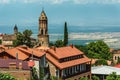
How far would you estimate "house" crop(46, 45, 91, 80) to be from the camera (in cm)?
5628

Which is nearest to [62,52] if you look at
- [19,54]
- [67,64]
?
[67,64]

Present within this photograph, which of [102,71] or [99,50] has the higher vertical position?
[99,50]


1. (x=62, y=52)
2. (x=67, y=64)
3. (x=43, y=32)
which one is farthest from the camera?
(x=43, y=32)

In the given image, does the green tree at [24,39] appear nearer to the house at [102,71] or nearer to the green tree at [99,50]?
the green tree at [99,50]

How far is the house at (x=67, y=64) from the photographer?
56.3 m

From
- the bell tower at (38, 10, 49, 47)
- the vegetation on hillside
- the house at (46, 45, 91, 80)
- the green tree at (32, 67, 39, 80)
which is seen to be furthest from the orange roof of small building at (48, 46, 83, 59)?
the bell tower at (38, 10, 49, 47)

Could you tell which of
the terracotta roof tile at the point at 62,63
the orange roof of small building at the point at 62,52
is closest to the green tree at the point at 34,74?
the terracotta roof tile at the point at 62,63

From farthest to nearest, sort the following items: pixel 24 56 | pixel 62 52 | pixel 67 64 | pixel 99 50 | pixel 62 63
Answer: pixel 99 50 → pixel 62 52 → pixel 67 64 → pixel 62 63 → pixel 24 56

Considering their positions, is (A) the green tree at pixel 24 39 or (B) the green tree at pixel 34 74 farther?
(A) the green tree at pixel 24 39

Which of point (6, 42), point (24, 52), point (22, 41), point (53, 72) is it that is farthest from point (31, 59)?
point (6, 42)

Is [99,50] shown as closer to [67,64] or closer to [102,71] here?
[102,71]

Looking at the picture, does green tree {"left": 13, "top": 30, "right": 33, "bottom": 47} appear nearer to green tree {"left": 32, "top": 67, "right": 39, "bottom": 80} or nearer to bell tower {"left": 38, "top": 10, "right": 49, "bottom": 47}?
bell tower {"left": 38, "top": 10, "right": 49, "bottom": 47}

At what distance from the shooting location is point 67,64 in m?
59.0

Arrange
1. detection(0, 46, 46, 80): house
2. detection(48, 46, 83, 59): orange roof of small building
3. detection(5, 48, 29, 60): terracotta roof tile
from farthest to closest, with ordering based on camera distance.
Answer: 1. detection(48, 46, 83, 59): orange roof of small building
2. detection(5, 48, 29, 60): terracotta roof tile
3. detection(0, 46, 46, 80): house
